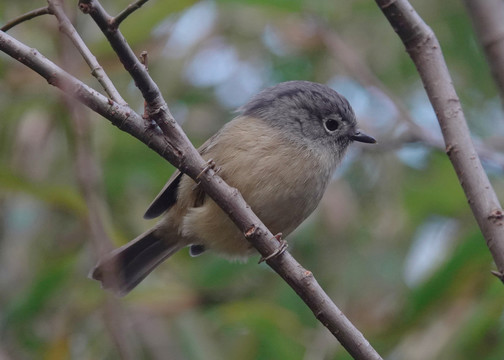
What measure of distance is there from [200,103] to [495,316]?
2719 millimetres

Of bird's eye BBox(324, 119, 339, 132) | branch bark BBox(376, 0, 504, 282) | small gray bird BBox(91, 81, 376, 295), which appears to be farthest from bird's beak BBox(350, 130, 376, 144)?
branch bark BBox(376, 0, 504, 282)

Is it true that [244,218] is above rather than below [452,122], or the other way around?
above

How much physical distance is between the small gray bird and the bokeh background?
0.26m

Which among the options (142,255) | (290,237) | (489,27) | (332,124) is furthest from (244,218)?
(290,237)

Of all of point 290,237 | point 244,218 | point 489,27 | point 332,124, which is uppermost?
point 489,27

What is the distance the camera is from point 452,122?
2.66m

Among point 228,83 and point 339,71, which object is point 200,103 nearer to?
point 228,83

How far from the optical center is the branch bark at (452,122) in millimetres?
2449

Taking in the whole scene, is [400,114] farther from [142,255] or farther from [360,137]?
[142,255]

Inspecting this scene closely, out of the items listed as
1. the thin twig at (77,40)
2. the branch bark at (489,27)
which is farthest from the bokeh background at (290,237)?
the branch bark at (489,27)

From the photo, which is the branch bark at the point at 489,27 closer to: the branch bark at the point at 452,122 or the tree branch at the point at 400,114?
the branch bark at the point at 452,122

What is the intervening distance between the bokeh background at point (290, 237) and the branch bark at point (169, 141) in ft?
2.02

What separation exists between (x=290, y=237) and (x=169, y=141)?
266 centimetres

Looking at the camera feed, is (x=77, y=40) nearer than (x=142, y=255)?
Yes
